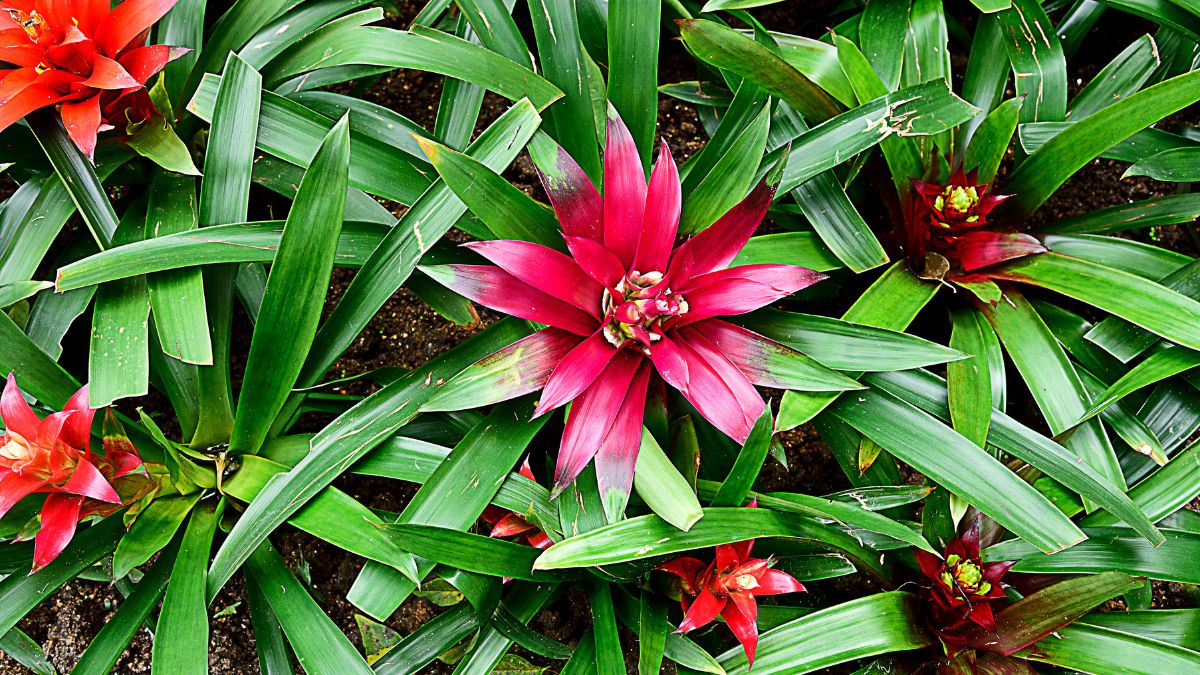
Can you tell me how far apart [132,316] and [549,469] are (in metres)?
0.76

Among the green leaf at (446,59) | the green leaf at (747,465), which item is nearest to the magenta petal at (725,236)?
the green leaf at (747,465)

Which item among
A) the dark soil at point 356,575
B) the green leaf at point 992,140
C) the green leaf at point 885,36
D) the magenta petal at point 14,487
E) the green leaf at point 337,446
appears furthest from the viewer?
the dark soil at point 356,575

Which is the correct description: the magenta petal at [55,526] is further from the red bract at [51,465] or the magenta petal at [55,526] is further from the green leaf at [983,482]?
the green leaf at [983,482]

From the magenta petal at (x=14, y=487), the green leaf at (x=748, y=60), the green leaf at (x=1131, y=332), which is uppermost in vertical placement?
the green leaf at (x=748, y=60)

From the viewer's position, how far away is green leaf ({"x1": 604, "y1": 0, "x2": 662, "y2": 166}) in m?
1.29

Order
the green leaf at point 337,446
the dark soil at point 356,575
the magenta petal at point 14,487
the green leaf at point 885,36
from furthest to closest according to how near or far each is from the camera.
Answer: the dark soil at point 356,575, the green leaf at point 885,36, the green leaf at point 337,446, the magenta petal at point 14,487

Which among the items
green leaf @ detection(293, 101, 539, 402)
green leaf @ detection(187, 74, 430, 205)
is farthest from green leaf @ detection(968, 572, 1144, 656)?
green leaf @ detection(187, 74, 430, 205)

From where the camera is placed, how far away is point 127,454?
1240mm

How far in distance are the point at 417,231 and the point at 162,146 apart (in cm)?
55

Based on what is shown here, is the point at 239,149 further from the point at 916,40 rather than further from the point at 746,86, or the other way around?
the point at 916,40

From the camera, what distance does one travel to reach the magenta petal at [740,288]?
1.16 meters

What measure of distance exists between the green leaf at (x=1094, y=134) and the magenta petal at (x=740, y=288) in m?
0.62

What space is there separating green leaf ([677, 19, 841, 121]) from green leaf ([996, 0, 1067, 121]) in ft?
1.51

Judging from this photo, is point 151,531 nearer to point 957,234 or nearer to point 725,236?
point 725,236
